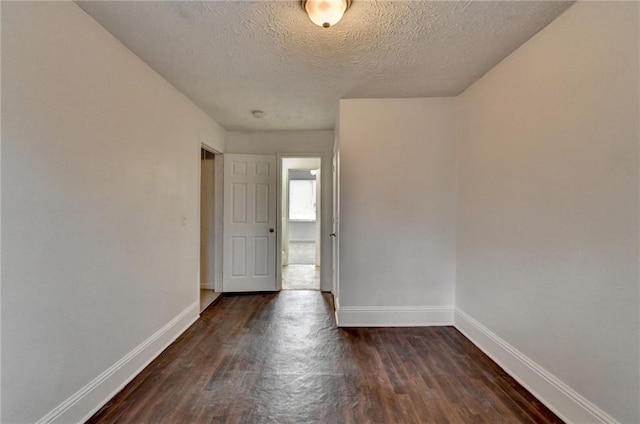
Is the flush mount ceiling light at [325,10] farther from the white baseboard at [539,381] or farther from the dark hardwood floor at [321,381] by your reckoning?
the white baseboard at [539,381]

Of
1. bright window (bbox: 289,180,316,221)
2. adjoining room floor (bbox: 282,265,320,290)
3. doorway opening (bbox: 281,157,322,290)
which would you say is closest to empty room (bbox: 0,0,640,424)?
adjoining room floor (bbox: 282,265,320,290)

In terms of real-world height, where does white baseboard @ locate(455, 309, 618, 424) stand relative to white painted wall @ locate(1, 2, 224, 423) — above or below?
below

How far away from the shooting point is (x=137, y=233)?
2.05m

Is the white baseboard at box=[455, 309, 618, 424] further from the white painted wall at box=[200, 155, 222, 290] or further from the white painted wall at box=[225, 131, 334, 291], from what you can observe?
the white painted wall at box=[200, 155, 222, 290]

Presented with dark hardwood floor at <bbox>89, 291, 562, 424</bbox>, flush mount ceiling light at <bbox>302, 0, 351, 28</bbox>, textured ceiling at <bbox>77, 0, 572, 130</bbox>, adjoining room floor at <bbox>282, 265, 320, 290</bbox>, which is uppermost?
textured ceiling at <bbox>77, 0, 572, 130</bbox>

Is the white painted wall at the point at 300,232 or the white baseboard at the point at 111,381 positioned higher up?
the white painted wall at the point at 300,232

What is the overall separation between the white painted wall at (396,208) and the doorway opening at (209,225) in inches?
79.1

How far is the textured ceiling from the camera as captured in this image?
1549 mm

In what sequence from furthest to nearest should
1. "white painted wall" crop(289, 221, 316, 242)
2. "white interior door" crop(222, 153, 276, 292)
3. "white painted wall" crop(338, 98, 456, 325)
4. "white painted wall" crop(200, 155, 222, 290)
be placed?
"white painted wall" crop(289, 221, 316, 242) → "white painted wall" crop(200, 155, 222, 290) → "white interior door" crop(222, 153, 276, 292) → "white painted wall" crop(338, 98, 456, 325)

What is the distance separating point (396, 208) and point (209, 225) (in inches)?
104

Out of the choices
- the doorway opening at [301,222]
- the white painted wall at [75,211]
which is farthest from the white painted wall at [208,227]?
the doorway opening at [301,222]

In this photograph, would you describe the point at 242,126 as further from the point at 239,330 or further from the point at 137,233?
the point at 239,330

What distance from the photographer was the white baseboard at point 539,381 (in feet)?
4.77

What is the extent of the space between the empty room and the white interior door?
31.9 inches
